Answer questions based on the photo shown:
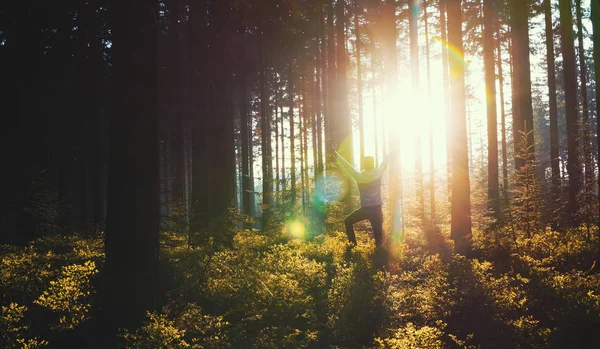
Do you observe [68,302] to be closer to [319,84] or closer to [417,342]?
[417,342]

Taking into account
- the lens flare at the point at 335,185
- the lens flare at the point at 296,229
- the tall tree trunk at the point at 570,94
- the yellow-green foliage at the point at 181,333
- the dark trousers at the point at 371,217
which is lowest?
the lens flare at the point at 296,229

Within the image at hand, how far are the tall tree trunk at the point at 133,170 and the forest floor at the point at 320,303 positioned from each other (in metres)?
0.45

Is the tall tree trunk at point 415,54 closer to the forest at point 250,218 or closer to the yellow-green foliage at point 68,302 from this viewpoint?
the forest at point 250,218

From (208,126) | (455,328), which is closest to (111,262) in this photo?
(455,328)

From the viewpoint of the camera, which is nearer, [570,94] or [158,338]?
[158,338]

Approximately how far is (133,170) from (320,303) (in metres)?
3.28

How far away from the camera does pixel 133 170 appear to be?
536 centimetres

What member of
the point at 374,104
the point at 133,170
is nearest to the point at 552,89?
the point at 374,104

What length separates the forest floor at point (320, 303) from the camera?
4418 mm

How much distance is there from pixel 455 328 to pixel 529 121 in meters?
11.9

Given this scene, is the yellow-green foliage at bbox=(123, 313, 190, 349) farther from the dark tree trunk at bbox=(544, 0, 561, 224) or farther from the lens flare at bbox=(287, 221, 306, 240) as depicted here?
the dark tree trunk at bbox=(544, 0, 561, 224)

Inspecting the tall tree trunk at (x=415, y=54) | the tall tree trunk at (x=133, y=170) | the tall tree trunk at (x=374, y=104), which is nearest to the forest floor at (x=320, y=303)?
the tall tree trunk at (x=133, y=170)

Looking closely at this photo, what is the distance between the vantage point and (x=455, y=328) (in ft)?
16.7

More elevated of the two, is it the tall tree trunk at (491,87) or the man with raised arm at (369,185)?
the tall tree trunk at (491,87)
